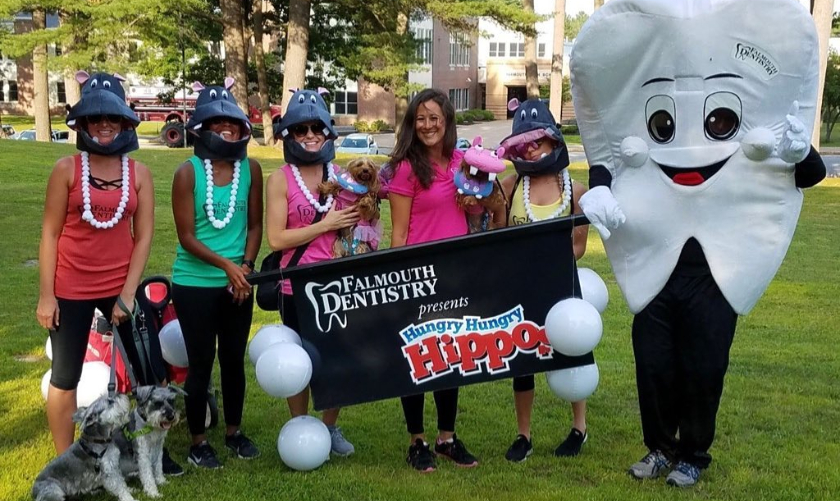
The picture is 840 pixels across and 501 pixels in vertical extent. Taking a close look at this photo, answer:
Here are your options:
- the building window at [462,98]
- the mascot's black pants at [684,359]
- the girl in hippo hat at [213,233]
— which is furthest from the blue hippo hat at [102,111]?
the building window at [462,98]

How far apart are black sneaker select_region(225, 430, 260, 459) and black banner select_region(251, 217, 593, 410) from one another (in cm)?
61

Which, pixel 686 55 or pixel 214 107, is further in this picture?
pixel 214 107

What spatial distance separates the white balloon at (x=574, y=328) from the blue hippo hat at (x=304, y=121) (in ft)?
4.72

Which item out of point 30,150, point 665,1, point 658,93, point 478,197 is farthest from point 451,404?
point 30,150

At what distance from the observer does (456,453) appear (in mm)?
4547

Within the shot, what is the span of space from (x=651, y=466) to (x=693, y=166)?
1.57 m

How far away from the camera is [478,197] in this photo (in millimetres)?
4176

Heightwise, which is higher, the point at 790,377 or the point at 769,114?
the point at 769,114

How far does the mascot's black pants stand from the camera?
4012mm

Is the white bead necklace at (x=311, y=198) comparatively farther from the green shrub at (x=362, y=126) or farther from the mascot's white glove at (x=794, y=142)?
the green shrub at (x=362, y=126)

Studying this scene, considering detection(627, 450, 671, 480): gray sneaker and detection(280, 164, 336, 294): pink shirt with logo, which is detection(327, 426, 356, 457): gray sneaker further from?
detection(627, 450, 671, 480): gray sneaker

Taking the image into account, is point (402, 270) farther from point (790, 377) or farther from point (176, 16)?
point (176, 16)

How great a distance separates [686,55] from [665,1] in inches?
10.7

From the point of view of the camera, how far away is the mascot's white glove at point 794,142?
3.72 metres
